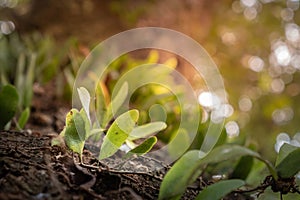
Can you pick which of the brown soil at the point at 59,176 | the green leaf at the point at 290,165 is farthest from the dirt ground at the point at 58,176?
the green leaf at the point at 290,165

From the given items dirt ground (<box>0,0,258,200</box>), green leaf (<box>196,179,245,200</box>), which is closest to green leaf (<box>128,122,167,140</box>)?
dirt ground (<box>0,0,258,200</box>)

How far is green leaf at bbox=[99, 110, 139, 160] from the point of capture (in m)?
0.51

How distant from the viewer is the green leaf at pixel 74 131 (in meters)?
0.50

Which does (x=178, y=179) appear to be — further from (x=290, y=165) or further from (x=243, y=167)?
(x=243, y=167)

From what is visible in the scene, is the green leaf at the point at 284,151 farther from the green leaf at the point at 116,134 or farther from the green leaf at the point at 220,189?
the green leaf at the point at 116,134

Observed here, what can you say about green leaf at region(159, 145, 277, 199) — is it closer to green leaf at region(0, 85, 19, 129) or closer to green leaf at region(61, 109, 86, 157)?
green leaf at region(61, 109, 86, 157)

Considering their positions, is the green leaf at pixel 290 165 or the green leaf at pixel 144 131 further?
the green leaf at pixel 144 131

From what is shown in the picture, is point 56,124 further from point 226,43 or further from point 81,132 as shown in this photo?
point 226,43

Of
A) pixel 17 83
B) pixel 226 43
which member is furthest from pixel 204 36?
pixel 17 83

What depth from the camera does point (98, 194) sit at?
1.45 ft

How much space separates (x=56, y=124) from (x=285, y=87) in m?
1.82

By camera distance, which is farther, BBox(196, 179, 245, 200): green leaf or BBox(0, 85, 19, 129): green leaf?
BBox(0, 85, 19, 129): green leaf

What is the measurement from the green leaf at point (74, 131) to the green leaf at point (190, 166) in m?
0.12

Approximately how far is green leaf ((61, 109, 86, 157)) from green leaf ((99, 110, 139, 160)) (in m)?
0.03
